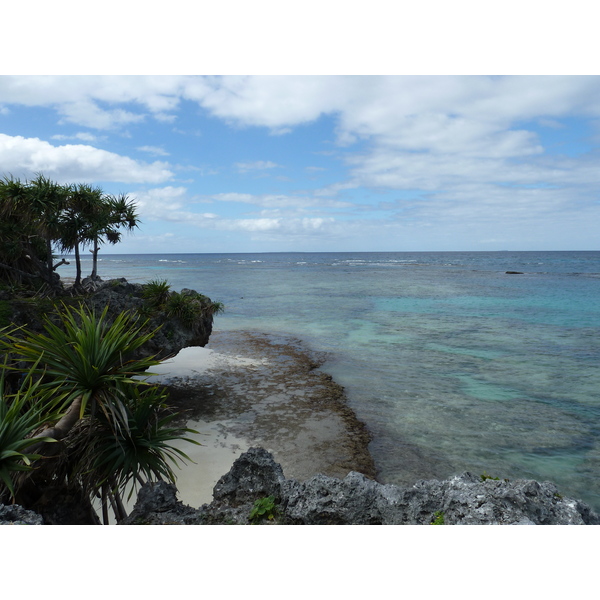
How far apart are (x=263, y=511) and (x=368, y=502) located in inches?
45.2

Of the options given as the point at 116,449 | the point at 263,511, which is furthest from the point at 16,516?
the point at 263,511

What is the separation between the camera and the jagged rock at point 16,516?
3.22 m

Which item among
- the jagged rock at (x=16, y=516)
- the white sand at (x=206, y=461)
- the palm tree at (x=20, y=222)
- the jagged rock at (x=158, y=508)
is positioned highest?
the palm tree at (x=20, y=222)

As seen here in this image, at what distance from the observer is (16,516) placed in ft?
10.8

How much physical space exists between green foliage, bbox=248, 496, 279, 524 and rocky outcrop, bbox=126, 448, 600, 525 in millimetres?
55

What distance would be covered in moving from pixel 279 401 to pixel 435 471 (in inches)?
221

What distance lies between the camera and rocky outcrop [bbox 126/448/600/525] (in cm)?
337

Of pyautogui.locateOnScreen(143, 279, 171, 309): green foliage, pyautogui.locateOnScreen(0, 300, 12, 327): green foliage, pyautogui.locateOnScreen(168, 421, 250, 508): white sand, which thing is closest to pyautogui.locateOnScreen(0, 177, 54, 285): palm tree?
pyautogui.locateOnScreen(0, 300, 12, 327): green foliage

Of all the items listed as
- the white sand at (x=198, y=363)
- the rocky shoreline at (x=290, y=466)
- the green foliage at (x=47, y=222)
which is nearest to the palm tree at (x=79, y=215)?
the green foliage at (x=47, y=222)

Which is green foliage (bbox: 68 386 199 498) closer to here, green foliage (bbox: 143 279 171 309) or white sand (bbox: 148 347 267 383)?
green foliage (bbox: 143 279 171 309)

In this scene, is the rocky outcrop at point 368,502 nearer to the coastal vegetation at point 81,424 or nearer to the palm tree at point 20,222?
the coastal vegetation at point 81,424

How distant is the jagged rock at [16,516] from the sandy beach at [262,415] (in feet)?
13.9

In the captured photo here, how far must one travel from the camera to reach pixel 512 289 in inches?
1863

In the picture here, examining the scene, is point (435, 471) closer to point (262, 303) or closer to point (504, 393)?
point (504, 393)
